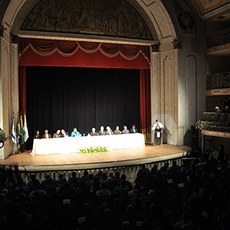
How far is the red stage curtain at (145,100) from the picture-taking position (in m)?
17.4

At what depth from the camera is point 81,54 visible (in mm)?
15391

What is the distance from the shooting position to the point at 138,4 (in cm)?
1606

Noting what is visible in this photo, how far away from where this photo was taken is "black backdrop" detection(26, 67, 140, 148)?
1644 centimetres

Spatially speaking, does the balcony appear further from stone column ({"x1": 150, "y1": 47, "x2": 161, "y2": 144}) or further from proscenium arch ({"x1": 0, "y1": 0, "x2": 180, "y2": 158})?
stone column ({"x1": 150, "y1": 47, "x2": 161, "y2": 144})

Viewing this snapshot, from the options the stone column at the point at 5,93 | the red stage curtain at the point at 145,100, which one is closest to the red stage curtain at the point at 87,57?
the red stage curtain at the point at 145,100

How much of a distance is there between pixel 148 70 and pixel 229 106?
487 centimetres

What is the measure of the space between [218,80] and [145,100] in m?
4.08

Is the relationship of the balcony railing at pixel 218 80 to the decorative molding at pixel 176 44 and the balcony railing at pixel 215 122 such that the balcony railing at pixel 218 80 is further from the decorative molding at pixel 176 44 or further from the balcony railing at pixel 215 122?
the decorative molding at pixel 176 44

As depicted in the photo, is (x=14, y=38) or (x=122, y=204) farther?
(x=14, y=38)

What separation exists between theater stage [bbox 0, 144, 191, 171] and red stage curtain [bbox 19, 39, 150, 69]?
4.45 meters

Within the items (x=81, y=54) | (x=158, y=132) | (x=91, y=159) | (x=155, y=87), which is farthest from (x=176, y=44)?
(x=91, y=159)

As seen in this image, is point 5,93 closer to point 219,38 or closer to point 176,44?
point 176,44

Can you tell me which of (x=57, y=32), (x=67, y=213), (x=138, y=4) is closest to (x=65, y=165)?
(x=67, y=213)

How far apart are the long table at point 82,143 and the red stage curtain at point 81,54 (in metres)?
3.75
